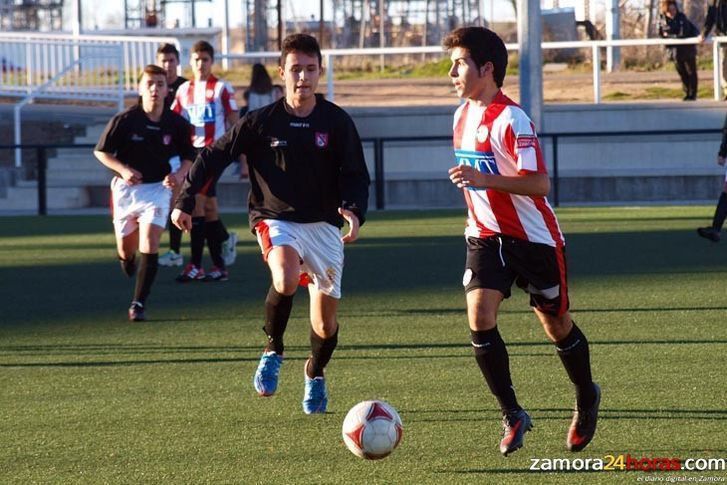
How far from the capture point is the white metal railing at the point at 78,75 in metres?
26.5

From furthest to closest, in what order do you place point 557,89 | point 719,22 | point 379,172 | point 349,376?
point 557,89 < point 719,22 < point 379,172 < point 349,376

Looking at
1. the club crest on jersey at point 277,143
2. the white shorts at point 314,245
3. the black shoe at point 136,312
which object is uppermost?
the club crest on jersey at point 277,143

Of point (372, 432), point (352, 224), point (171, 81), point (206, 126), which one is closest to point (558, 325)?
point (372, 432)

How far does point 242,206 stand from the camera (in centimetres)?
2389

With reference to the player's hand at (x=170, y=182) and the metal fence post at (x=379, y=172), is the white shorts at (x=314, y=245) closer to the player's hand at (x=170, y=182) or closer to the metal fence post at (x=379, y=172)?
the player's hand at (x=170, y=182)

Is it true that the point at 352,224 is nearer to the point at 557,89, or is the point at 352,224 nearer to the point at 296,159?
the point at 296,159

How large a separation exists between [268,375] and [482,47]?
203cm

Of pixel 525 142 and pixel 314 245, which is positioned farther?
pixel 314 245

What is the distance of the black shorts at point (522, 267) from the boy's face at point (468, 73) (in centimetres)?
65

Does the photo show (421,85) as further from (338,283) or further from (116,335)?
(338,283)

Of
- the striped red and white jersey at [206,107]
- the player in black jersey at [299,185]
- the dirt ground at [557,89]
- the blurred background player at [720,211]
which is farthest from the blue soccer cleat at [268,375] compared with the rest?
the dirt ground at [557,89]

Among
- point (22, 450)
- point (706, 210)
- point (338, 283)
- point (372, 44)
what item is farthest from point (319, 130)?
point (372, 44)

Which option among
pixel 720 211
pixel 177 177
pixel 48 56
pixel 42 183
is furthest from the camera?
pixel 48 56

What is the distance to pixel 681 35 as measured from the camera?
25016 mm
